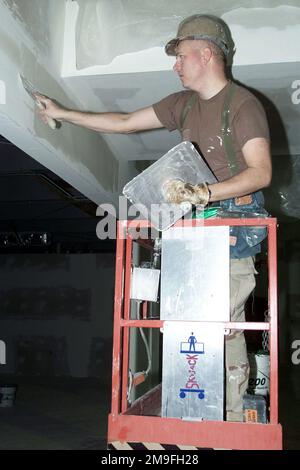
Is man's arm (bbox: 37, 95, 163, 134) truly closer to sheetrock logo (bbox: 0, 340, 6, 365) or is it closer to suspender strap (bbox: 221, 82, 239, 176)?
suspender strap (bbox: 221, 82, 239, 176)

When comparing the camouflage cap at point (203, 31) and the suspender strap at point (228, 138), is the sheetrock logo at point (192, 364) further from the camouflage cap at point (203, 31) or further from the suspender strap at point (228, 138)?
the camouflage cap at point (203, 31)

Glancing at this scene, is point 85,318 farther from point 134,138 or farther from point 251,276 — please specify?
point 251,276

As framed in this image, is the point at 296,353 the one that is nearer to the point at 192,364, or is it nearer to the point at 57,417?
the point at 57,417

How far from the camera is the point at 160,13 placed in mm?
2643

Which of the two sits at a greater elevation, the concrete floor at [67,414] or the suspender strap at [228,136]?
the suspender strap at [228,136]

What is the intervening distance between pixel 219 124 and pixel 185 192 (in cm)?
49

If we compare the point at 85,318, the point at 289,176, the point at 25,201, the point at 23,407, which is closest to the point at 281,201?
the point at 289,176

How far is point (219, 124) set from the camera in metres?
1.96

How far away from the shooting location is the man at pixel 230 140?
5.80 feet

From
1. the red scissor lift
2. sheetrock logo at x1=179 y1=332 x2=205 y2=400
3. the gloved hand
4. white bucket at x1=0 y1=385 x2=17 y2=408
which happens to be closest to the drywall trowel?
the red scissor lift

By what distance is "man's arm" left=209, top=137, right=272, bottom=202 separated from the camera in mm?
1699

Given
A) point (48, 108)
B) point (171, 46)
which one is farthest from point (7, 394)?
point (171, 46)

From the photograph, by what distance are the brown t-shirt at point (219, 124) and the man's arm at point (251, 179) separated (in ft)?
0.24

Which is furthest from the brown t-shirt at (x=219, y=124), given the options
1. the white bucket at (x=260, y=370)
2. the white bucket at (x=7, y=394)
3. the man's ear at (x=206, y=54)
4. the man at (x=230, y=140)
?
the white bucket at (x=7, y=394)
